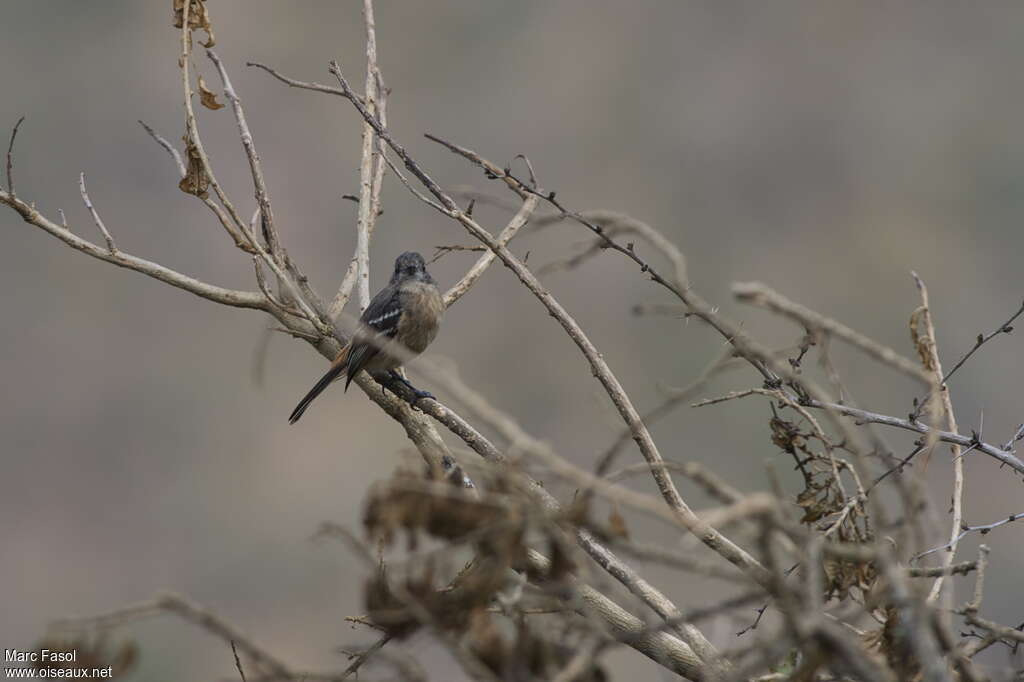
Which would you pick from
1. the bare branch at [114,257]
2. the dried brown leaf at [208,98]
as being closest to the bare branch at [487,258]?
the bare branch at [114,257]

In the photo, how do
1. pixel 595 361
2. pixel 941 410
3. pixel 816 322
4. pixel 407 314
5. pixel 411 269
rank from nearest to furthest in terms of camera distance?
pixel 816 322
pixel 941 410
pixel 595 361
pixel 407 314
pixel 411 269

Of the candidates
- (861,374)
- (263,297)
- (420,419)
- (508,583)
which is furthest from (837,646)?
(861,374)

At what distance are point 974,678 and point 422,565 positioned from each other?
1.17 m

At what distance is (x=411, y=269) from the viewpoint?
356 inches

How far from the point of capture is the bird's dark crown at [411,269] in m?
8.97

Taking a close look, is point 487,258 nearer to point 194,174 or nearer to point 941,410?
point 194,174

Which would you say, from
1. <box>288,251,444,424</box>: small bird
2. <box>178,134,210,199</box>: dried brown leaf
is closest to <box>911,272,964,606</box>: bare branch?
<box>178,134,210,199</box>: dried brown leaf

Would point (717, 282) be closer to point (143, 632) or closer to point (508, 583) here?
point (143, 632)

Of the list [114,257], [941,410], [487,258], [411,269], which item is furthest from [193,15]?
[941,410]

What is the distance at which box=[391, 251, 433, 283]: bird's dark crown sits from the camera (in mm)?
8969

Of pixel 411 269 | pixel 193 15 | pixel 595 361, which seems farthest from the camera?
pixel 411 269

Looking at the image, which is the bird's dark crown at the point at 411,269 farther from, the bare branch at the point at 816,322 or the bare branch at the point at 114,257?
the bare branch at the point at 816,322

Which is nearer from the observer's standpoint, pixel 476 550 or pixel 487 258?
pixel 476 550

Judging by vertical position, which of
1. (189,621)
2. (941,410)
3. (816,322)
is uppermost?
(941,410)
